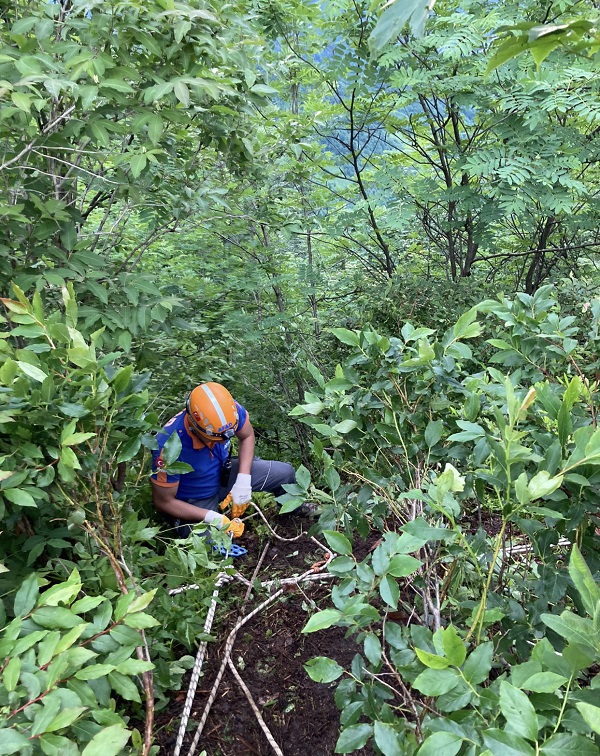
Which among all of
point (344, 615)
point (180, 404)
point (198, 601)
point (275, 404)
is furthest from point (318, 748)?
point (275, 404)

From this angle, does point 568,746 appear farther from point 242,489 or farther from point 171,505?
point 242,489

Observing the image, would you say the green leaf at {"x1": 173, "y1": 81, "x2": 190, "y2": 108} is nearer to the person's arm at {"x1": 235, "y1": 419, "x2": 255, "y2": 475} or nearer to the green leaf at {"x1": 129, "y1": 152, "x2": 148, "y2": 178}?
the green leaf at {"x1": 129, "y1": 152, "x2": 148, "y2": 178}

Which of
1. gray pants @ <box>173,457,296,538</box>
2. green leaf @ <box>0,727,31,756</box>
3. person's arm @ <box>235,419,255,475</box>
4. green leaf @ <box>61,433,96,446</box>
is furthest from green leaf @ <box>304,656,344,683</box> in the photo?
gray pants @ <box>173,457,296,538</box>

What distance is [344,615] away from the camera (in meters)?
0.91

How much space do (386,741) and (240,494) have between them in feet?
8.68

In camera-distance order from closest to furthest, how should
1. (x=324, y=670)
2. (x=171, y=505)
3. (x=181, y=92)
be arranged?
1. (x=324, y=670)
2. (x=181, y=92)
3. (x=171, y=505)

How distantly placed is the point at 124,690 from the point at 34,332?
95 centimetres

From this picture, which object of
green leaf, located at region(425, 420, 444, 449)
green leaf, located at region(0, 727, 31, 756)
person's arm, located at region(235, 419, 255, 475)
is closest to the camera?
green leaf, located at region(0, 727, 31, 756)

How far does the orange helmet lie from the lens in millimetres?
2949

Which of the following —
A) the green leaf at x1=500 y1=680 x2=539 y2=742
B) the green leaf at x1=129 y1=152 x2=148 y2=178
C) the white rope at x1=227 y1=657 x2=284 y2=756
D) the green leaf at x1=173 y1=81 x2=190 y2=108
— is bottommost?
the white rope at x1=227 y1=657 x2=284 y2=756

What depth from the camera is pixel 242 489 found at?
3.45 metres

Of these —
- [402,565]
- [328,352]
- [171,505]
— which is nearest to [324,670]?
[402,565]

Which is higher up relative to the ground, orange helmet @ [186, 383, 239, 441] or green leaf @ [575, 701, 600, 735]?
green leaf @ [575, 701, 600, 735]

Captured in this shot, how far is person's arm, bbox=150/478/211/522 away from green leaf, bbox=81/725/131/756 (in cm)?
227
